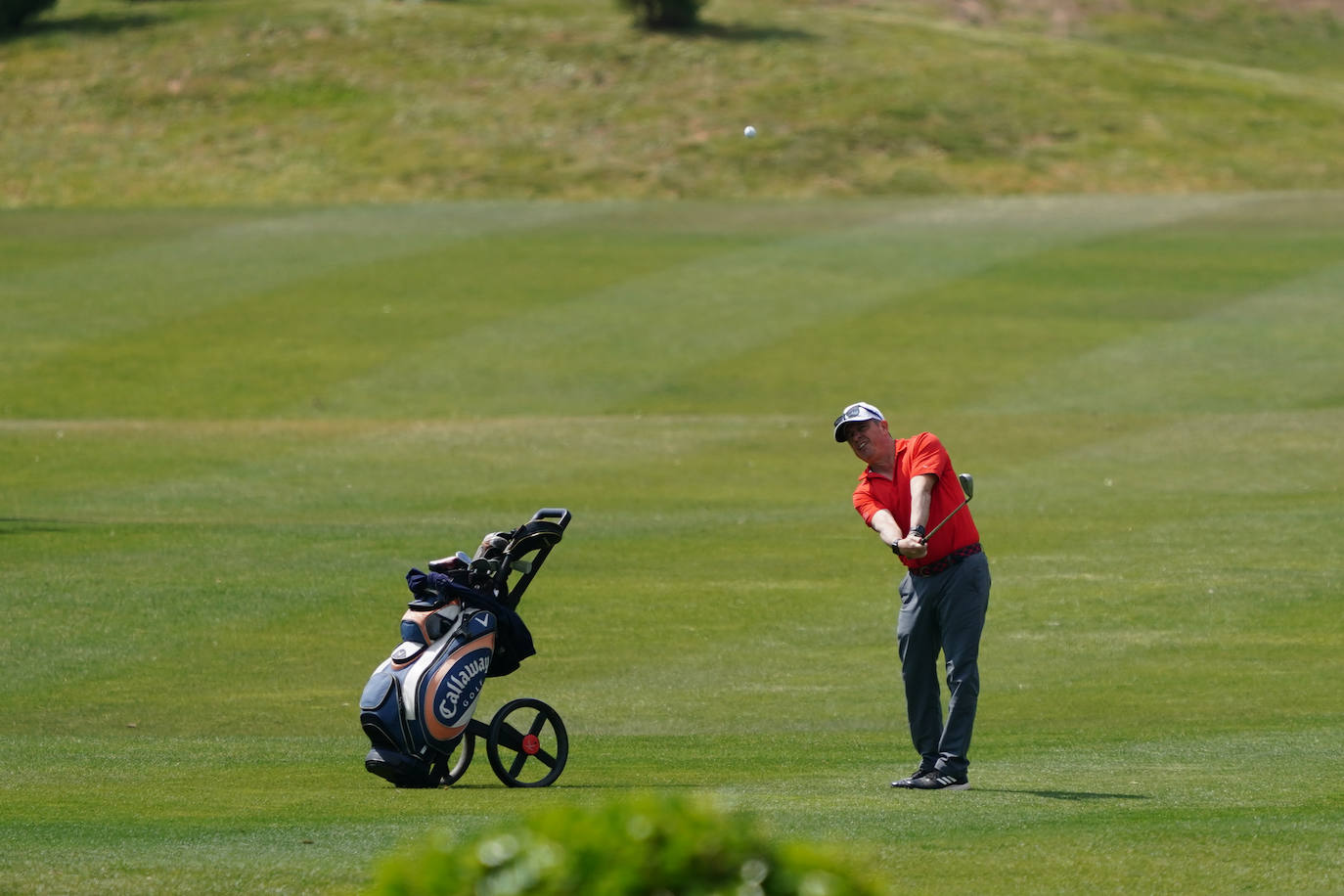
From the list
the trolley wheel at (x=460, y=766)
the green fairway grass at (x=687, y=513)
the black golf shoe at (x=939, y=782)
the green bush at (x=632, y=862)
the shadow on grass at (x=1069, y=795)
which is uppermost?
the green bush at (x=632, y=862)

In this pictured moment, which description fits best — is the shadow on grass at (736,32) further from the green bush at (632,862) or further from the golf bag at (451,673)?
the green bush at (632,862)

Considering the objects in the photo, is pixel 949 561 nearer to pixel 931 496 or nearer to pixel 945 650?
pixel 931 496

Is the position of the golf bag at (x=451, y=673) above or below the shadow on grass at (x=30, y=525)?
above

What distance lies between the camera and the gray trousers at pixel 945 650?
10.6 meters

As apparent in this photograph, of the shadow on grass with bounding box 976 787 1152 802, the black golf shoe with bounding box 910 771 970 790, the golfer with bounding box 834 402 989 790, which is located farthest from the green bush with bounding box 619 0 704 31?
the shadow on grass with bounding box 976 787 1152 802

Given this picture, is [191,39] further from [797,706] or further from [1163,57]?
[797,706]

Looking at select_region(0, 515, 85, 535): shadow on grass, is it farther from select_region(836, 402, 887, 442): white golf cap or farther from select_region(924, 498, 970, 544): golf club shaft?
select_region(924, 498, 970, 544): golf club shaft

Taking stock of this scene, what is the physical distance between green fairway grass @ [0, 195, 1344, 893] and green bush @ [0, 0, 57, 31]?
1570cm

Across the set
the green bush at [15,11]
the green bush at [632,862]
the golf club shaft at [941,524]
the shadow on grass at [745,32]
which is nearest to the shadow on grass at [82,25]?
the green bush at [15,11]

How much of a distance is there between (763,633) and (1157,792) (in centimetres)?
698

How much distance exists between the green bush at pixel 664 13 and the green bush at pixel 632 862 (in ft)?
189

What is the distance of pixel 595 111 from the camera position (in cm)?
5459

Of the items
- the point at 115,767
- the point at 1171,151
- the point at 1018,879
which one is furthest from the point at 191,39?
the point at 1018,879

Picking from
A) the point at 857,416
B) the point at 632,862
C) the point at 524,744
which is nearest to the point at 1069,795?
the point at 857,416
